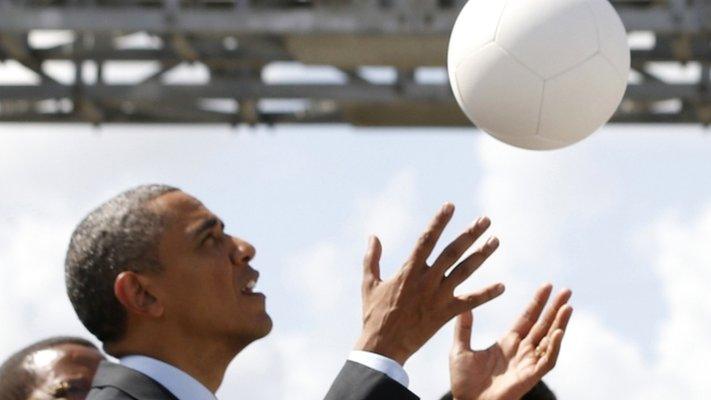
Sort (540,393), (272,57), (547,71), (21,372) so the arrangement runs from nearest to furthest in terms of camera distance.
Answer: (21,372), (540,393), (547,71), (272,57)

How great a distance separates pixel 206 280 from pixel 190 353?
0.19 meters

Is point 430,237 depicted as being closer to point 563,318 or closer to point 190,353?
point 190,353

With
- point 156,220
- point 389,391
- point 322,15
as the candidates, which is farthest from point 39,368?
point 322,15

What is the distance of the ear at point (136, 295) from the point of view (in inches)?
212

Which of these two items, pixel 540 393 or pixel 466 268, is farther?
pixel 540 393

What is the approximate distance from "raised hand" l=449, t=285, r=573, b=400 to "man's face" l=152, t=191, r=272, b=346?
3.33 feet

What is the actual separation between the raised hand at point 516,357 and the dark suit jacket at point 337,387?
1.04m

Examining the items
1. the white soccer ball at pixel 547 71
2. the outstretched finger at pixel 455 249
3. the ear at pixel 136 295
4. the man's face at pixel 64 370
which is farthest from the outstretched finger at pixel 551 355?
the white soccer ball at pixel 547 71

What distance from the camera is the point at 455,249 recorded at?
17.1ft

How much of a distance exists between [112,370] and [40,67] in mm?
12362

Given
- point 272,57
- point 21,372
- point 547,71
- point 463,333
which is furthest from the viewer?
point 272,57

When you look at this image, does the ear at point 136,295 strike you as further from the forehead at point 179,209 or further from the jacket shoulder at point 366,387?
the jacket shoulder at point 366,387

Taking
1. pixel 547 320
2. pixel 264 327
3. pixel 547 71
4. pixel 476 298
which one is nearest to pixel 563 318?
pixel 547 320

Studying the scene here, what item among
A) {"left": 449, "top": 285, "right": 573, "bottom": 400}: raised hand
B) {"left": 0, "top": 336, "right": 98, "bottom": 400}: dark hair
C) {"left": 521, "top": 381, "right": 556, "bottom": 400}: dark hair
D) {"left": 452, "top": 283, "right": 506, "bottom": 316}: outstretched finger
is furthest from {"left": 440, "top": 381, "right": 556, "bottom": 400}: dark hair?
{"left": 452, "top": 283, "right": 506, "bottom": 316}: outstretched finger
